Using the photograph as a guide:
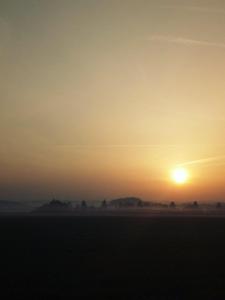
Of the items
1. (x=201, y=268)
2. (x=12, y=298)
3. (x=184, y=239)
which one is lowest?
(x=12, y=298)

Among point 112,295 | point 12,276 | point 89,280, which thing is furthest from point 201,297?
point 12,276

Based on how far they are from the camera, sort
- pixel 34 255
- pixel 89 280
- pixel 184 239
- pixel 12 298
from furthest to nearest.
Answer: pixel 184 239, pixel 34 255, pixel 89 280, pixel 12 298

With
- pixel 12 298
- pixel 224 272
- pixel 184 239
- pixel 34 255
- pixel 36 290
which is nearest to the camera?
pixel 12 298

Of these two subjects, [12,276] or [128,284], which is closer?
[128,284]

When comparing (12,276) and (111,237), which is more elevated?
(111,237)

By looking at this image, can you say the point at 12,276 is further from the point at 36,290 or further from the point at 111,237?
the point at 111,237

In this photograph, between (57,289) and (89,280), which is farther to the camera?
(89,280)

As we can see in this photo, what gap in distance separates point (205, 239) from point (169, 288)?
18206 millimetres

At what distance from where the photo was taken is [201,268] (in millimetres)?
22562

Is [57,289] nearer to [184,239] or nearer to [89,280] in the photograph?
[89,280]

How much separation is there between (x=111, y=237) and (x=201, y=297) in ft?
68.5

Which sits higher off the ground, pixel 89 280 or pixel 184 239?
pixel 184 239

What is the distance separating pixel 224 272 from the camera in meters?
Answer: 21.6

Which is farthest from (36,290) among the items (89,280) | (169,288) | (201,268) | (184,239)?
(184,239)
